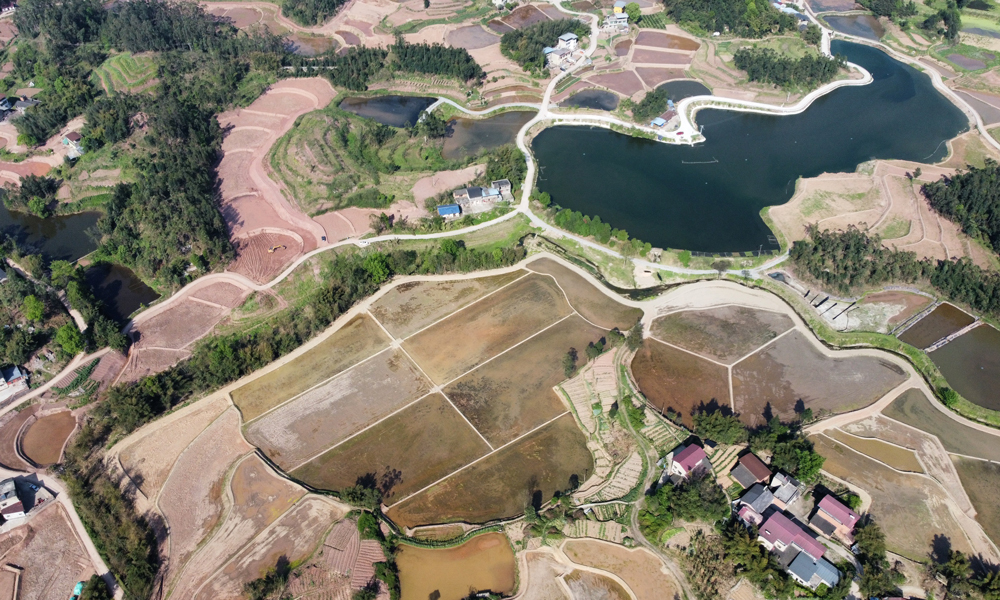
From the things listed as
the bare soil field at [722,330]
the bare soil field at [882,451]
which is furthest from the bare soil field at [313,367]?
the bare soil field at [882,451]

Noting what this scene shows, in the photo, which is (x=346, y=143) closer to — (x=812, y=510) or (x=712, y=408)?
(x=712, y=408)

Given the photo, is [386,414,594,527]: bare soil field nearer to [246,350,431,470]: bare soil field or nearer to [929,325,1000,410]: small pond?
[246,350,431,470]: bare soil field

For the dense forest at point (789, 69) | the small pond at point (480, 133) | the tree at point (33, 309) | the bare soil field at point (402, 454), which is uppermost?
the dense forest at point (789, 69)

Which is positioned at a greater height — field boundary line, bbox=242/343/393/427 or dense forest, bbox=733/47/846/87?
dense forest, bbox=733/47/846/87

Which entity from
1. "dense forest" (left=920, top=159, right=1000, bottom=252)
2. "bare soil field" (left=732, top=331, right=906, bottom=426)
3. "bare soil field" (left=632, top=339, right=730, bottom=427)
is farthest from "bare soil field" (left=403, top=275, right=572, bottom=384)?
"dense forest" (left=920, top=159, right=1000, bottom=252)

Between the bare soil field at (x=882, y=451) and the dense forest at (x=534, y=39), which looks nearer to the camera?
the bare soil field at (x=882, y=451)

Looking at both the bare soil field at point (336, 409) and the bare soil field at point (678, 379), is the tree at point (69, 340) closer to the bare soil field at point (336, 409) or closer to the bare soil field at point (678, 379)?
the bare soil field at point (336, 409)

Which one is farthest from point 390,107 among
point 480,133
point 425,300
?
point 425,300

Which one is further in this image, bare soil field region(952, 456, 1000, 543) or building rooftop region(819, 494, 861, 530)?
bare soil field region(952, 456, 1000, 543)

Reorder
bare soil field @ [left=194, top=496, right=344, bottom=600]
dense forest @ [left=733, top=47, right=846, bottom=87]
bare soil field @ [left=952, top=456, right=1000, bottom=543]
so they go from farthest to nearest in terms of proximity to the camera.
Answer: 1. dense forest @ [left=733, top=47, right=846, bottom=87]
2. bare soil field @ [left=952, top=456, right=1000, bottom=543]
3. bare soil field @ [left=194, top=496, right=344, bottom=600]
